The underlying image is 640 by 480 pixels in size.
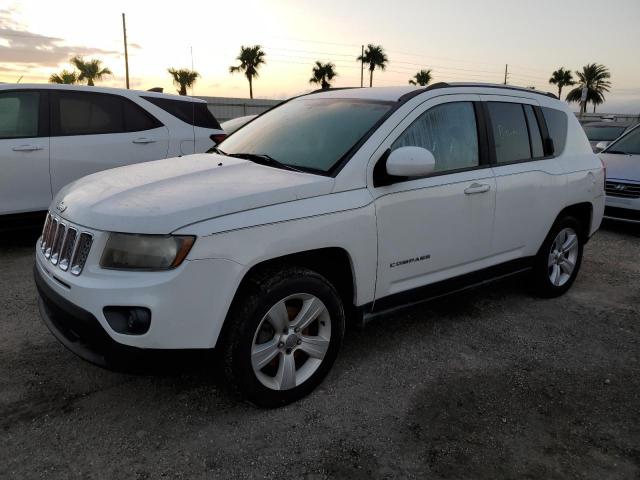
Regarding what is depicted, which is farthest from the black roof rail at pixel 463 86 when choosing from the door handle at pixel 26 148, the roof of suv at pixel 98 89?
the door handle at pixel 26 148

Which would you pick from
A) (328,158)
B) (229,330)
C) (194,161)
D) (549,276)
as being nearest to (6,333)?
(194,161)

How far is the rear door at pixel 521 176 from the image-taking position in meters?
3.82

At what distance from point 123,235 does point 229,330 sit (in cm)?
67

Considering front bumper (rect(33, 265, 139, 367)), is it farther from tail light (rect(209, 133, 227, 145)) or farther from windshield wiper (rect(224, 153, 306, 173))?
tail light (rect(209, 133, 227, 145))

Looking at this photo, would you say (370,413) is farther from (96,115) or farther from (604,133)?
(604,133)

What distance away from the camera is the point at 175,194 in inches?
103

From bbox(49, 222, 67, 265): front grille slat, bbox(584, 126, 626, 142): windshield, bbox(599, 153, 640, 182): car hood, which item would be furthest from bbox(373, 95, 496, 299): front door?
bbox(584, 126, 626, 142): windshield

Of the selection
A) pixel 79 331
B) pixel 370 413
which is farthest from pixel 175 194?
pixel 370 413

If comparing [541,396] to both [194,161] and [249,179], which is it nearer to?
[249,179]

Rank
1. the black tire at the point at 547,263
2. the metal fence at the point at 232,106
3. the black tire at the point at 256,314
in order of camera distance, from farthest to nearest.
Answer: the metal fence at the point at 232,106
the black tire at the point at 547,263
the black tire at the point at 256,314

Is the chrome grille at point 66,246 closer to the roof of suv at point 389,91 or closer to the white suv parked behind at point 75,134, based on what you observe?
the roof of suv at point 389,91

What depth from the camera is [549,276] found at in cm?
454

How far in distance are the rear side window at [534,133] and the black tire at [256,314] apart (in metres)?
2.35

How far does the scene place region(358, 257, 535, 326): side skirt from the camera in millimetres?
3170
